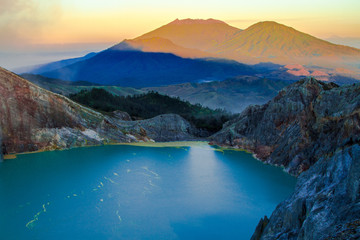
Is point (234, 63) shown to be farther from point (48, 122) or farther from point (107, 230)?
point (107, 230)

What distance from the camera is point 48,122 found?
25047 millimetres

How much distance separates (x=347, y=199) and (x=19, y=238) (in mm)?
10051

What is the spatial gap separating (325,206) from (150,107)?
→ 47205 millimetres

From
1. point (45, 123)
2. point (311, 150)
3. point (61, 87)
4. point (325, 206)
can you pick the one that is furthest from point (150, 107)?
point (325, 206)

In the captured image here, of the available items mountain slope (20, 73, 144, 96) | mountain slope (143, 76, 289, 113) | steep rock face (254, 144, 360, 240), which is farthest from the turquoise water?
mountain slope (143, 76, 289, 113)

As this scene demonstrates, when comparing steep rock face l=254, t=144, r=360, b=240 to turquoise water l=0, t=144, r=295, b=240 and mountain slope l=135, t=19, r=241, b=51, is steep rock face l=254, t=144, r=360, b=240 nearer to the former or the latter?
turquoise water l=0, t=144, r=295, b=240

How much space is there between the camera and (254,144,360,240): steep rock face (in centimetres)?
574

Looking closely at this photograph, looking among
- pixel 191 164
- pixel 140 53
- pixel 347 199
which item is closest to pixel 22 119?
pixel 191 164

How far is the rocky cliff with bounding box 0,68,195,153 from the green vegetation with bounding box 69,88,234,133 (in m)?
9.95

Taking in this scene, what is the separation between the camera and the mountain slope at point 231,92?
9550 centimetres

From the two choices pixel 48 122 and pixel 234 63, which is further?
pixel 234 63

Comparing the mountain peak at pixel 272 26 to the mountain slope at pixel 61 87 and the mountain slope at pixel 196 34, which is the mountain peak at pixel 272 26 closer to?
the mountain slope at pixel 196 34

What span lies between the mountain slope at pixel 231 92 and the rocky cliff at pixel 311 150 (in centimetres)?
6362

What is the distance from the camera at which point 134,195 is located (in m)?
15.6
